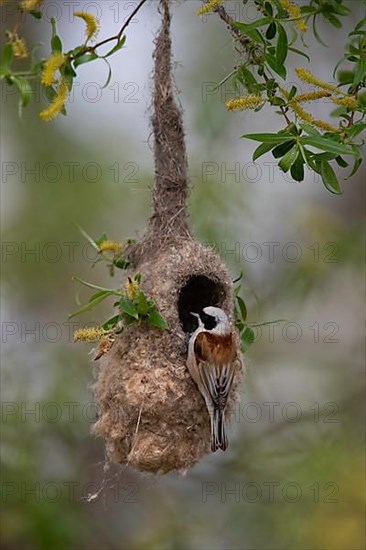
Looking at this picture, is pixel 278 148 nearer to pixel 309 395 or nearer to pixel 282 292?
pixel 282 292

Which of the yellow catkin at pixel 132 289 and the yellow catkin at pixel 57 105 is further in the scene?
the yellow catkin at pixel 132 289

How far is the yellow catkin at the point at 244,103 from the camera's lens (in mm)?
2098

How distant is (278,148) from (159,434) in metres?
0.87

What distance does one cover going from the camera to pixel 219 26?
15.4ft

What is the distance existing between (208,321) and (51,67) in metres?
0.93

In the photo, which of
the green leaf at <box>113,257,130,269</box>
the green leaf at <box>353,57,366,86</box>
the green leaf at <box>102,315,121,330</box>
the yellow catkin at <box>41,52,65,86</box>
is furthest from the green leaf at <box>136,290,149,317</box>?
the green leaf at <box>353,57,366,86</box>

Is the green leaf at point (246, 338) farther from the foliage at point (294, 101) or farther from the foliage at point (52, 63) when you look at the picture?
the foliage at point (52, 63)

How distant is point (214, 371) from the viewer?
2.50 meters

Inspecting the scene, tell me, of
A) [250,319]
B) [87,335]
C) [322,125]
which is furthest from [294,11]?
[250,319]

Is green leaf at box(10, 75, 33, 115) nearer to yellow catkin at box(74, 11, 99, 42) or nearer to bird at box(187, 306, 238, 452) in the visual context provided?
yellow catkin at box(74, 11, 99, 42)

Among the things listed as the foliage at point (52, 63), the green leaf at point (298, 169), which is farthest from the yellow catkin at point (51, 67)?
the green leaf at point (298, 169)

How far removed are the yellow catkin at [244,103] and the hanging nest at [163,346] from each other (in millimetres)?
566

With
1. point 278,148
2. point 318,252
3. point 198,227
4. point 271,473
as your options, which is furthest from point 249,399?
point 278,148

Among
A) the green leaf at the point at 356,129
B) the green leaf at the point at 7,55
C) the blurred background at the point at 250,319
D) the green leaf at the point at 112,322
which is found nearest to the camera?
the green leaf at the point at 7,55
